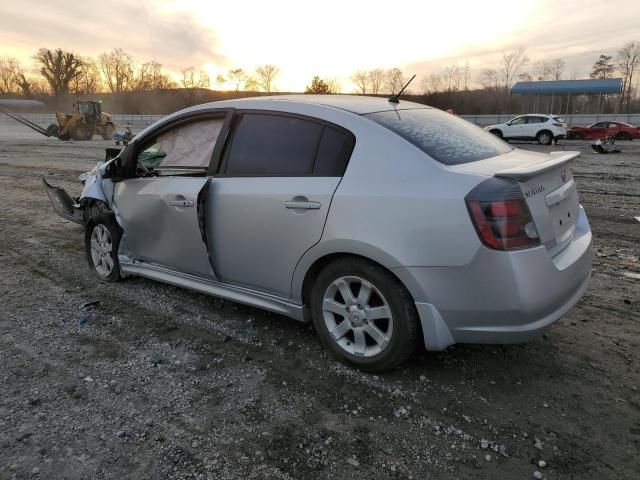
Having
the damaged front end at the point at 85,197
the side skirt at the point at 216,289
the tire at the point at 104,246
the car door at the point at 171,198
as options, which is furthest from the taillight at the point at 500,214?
the damaged front end at the point at 85,197

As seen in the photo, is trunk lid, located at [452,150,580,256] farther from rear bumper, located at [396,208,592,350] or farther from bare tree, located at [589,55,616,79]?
bare tree, located at [589,55,616,79]

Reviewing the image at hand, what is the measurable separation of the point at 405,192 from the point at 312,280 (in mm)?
923

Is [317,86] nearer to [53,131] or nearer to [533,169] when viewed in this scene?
[53,131]

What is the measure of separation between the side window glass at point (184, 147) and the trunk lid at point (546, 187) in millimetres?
1960

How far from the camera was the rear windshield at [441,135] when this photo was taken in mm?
2957

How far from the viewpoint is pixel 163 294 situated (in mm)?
4559

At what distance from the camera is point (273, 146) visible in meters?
3.41

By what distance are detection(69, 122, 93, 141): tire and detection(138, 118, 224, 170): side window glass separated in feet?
95.8

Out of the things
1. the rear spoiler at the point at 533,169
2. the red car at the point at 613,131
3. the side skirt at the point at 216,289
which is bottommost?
the red car at the point at 613,131

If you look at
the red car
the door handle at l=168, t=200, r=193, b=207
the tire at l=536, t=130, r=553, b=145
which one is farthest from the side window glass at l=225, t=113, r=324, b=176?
the red car

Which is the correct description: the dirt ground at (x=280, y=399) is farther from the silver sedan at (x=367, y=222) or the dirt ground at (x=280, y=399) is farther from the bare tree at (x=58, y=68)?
the bare tree at (x=58, y=68)

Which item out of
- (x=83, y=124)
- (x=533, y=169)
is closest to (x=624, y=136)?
(x=533, y=169)

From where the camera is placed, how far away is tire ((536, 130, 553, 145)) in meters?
24.8

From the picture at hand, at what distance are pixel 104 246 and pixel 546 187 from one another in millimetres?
3993
